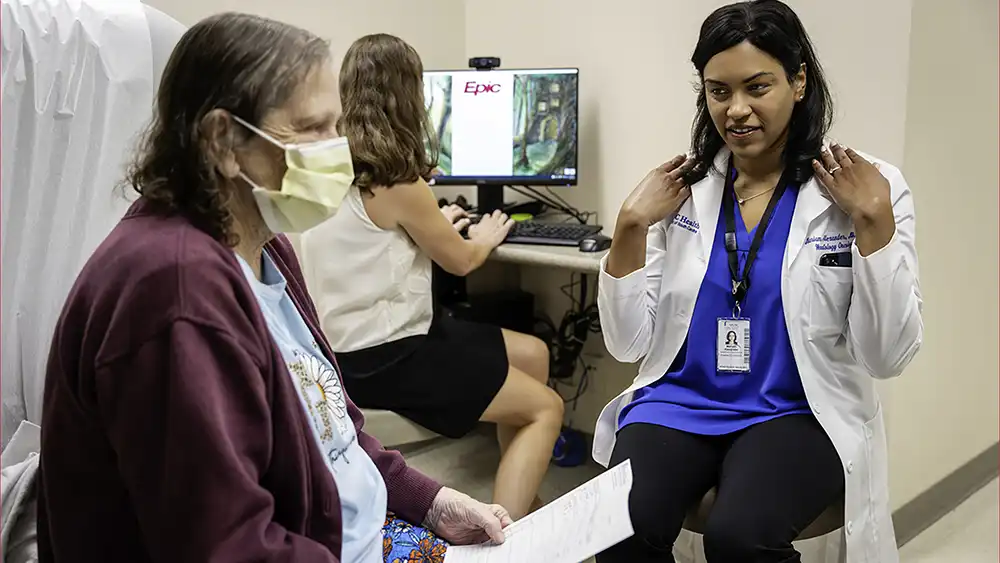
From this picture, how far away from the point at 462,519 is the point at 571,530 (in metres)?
0.21

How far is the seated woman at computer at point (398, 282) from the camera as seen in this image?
207cm

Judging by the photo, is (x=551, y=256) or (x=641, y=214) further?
(x=551, y=256)

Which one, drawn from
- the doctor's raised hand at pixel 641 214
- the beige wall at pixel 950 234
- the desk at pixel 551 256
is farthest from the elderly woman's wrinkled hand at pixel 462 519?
the beige wall at pixel 950 234

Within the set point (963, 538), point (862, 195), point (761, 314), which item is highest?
point (862, 195)

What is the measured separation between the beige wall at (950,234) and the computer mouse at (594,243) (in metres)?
0.77

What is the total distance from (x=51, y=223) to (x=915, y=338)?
4.58ft

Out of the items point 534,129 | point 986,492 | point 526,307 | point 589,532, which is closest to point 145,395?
point 589,532

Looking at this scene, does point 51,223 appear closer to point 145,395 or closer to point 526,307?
point 145,395

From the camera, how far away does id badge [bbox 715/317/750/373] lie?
5.33 feet

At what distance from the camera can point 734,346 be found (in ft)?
5.35

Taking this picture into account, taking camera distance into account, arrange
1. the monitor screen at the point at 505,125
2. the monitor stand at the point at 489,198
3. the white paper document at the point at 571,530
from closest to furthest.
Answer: the white paper document at the point at 571,530, the monitor screen at the point at 505,125, the monitor stand at the point at 489,198

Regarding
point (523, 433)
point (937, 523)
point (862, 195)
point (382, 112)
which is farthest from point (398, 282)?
point (937, 523)

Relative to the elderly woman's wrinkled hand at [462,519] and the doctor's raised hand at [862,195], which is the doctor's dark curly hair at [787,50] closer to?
the doctor's raised hand at [862,195]

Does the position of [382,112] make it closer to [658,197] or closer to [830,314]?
[658,197]
